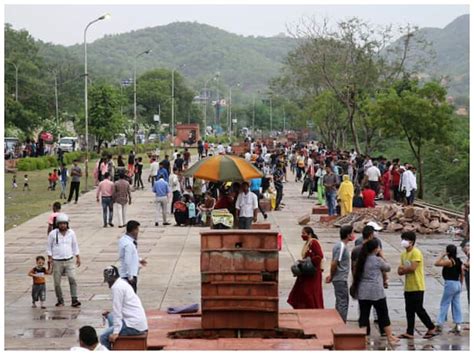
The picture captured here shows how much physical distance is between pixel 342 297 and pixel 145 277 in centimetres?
556

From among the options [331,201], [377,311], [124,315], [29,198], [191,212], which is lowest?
[29,198]

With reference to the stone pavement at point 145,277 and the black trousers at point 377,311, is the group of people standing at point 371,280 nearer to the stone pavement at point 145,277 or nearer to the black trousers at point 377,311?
the black trousers at point 377,311

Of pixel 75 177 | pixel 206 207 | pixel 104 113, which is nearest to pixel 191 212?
pixel 206 207

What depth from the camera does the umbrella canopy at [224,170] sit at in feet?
60.1

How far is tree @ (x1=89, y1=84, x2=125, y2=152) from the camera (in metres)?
60.0

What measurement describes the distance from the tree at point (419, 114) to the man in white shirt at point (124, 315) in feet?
91.4

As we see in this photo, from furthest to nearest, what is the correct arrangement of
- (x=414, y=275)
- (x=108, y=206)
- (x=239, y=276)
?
(x=108, y=206) → (x=414, y=275) → (x=239, y=276)

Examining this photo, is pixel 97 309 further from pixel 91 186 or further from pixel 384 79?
pixel 384 79

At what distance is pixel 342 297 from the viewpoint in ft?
42.2

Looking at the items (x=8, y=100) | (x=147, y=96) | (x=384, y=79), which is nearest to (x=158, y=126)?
(x=147, y=96)

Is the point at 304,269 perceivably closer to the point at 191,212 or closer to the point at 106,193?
the point at 106,193

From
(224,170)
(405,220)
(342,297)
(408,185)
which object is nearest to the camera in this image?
(342,297)

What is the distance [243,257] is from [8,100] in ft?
188

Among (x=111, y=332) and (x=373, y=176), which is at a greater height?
(x=373, y=176)
